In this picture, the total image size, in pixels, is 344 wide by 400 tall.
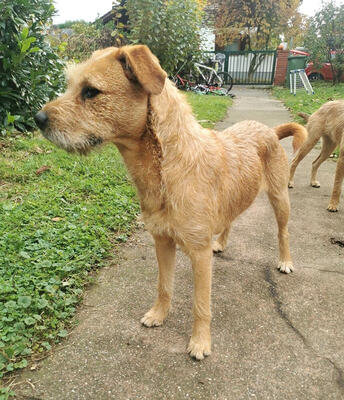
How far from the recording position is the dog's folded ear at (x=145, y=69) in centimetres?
181

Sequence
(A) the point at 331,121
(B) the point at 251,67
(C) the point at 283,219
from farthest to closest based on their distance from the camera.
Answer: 1. (B) the point at 251,67
2. (A) the point at 331,121
3. (C) the point at 283,219

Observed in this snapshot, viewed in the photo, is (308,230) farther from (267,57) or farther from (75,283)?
(267,57)

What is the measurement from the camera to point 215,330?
2471mm

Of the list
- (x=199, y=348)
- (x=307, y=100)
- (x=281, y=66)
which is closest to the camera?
(x=199, y=348)

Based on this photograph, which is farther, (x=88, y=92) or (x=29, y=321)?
(x=29, y=321)

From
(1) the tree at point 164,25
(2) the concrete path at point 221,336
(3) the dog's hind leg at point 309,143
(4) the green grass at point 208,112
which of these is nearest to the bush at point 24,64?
(2) the concrete path at point 221,336

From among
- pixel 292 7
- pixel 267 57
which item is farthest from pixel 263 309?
pixel 292 7

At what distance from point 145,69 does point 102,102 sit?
33cm

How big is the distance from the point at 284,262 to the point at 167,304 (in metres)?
1.45

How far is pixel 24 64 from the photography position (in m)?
5.80

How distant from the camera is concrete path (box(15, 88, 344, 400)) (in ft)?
6.50

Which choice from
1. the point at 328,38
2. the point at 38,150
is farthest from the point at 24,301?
the point at 328,38

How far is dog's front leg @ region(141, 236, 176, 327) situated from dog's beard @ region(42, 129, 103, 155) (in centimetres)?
94

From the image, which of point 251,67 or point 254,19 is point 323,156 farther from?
point 254,19
